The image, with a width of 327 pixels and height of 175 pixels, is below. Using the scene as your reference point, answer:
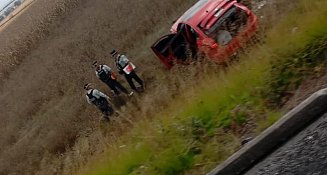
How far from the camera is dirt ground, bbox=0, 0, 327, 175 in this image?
15.2 metres

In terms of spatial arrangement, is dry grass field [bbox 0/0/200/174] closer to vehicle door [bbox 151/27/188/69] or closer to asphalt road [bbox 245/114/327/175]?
vehicle door [bbox 151/27/188/69]

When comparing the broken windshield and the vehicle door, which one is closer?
the broken windshield

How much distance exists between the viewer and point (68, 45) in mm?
29297

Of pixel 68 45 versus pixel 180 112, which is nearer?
pixel 180 112

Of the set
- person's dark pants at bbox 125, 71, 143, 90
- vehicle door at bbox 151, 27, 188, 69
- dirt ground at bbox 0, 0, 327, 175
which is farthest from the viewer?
person's dark pants at bbox 125, 71, 143, 90

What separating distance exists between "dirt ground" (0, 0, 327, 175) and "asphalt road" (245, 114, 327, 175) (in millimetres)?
3267

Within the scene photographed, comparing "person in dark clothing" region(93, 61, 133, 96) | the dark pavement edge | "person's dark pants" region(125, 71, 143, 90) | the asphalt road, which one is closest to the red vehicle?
"person's dark pants" region(125, 71, 143, 90)

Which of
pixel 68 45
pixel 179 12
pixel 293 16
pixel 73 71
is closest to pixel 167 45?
pixel 179 12

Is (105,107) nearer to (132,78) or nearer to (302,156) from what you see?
(132,78)

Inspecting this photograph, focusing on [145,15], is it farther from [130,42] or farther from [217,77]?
[217,77]

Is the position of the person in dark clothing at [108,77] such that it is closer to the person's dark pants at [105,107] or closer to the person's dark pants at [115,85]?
the person's dark pants at [115,85]

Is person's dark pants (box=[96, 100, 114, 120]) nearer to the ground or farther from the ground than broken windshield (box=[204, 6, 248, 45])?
nearer to the ground

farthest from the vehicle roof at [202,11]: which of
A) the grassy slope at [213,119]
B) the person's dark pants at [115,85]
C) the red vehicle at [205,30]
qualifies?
the grassy slope at [213,119]

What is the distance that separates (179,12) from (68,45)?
31.5 feet
